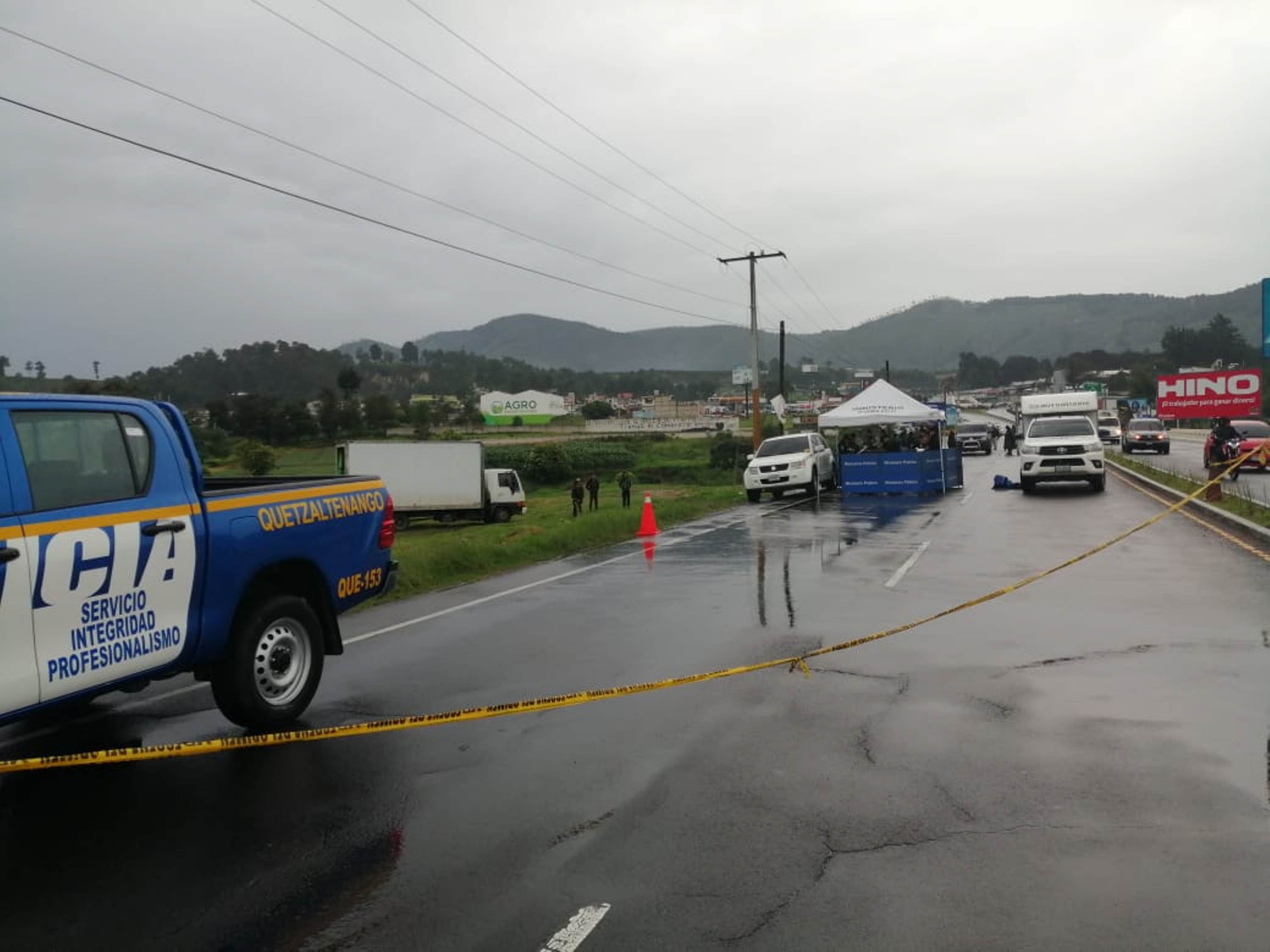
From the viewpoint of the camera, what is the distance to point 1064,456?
24312 mm

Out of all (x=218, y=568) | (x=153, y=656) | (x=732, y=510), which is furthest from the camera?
(x=732, y=510)

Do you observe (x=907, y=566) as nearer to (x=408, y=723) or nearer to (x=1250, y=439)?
(x=408, y=723)

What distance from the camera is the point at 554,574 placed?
13.7 meters

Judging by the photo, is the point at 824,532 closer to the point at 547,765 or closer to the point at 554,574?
the point at 554,574

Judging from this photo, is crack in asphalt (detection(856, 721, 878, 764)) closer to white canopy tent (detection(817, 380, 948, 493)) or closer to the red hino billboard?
white canopy tent (detection(817, 380, 948, 493))

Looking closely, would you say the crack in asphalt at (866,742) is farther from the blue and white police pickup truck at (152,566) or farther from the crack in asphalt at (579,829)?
the blue and white police pickup truck at (152,566)

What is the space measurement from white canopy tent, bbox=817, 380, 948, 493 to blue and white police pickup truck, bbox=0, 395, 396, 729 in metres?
22.2

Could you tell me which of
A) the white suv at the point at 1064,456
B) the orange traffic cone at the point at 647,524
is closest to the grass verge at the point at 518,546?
the orange traffic cone at the point at 647,524

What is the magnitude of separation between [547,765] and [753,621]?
14.3 ft

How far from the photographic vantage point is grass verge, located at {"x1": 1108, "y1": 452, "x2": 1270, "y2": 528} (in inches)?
637

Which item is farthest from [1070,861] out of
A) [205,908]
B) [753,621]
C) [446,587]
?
[446,587]

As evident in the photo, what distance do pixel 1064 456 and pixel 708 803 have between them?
72.8ft

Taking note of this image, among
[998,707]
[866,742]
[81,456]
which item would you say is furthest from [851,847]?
[81,456]

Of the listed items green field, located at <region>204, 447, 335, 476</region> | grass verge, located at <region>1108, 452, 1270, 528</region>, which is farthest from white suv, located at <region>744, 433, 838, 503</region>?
green field, located at <region>204, 447, 335, 476</region>
